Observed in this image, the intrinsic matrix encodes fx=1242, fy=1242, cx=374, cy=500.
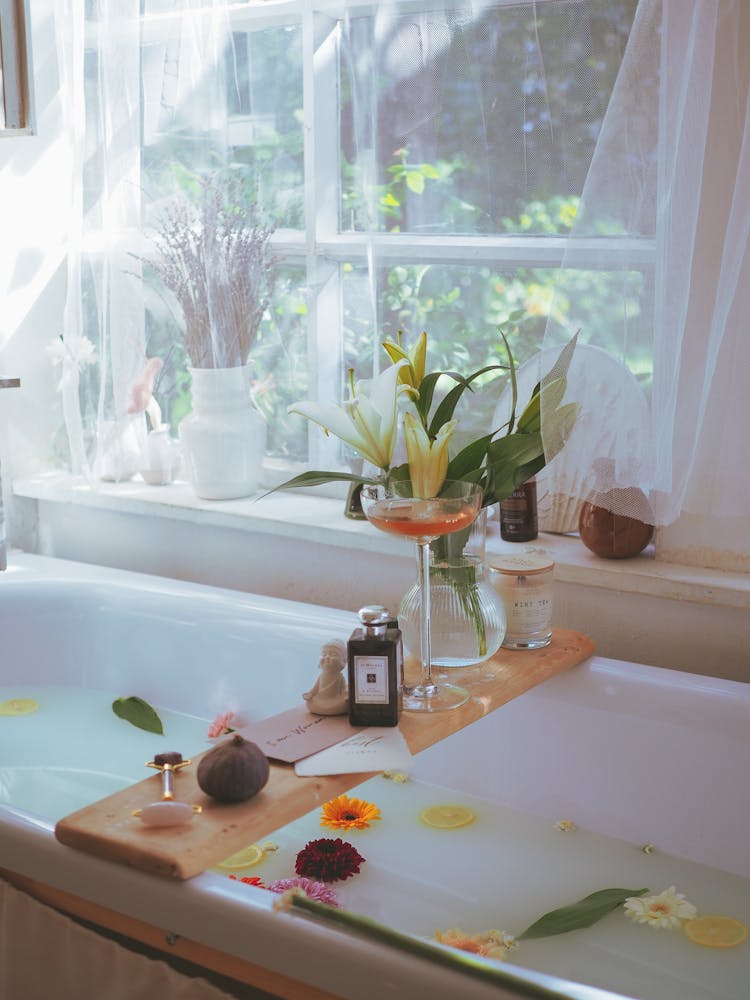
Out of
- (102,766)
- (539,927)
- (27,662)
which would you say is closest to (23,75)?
(27,662)

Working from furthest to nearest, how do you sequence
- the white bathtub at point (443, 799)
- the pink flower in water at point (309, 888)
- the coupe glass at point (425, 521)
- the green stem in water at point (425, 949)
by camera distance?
the pink flower in water at point (309, 888) → the coupe glass at point (425, 521) → the white bathtub at point (443, 799) → the green stem in water at point (425, 949)

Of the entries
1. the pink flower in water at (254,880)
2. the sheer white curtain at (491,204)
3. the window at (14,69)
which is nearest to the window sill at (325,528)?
the sheer white curtain at (491,204)

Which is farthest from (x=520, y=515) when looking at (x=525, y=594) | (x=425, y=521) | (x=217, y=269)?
(x=217, y=269)

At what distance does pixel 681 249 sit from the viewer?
5.94 feet

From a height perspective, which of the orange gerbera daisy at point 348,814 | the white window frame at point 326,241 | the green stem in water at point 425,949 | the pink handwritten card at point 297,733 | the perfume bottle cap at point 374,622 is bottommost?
the orange gerbera daisy at point 348,814

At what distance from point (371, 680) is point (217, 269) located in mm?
1201

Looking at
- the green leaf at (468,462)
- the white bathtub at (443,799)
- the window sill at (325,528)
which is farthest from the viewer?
the window sill at (325,528)

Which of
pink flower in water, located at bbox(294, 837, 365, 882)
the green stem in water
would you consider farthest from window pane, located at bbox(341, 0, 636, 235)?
the green stem in water

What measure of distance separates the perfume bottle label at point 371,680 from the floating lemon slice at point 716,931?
53 centimetres

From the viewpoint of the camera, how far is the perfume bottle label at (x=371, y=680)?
155 cm

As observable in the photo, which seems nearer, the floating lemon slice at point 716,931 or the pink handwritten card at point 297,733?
the pink handwritten card at point 297,733

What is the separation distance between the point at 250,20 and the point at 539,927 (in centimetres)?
176

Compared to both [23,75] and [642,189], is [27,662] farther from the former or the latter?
[642,189]

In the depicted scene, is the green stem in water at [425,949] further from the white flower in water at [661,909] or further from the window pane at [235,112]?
the window pane at [235,112]
